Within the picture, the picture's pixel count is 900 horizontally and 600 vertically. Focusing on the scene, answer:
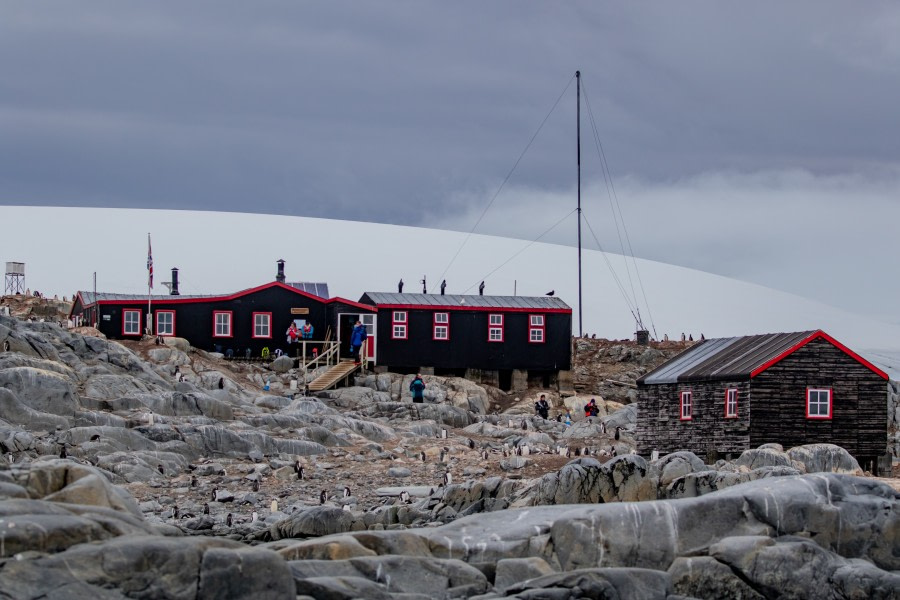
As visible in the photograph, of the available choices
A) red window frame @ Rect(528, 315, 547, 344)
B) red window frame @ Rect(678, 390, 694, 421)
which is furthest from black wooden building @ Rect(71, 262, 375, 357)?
red window frame @ Rect(678, 390, 694, 421)

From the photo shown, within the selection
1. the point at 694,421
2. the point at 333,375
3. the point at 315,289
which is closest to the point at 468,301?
the point at 315,289

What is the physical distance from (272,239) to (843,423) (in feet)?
269

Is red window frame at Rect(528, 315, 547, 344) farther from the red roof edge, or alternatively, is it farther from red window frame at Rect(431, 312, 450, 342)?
the red roof edge

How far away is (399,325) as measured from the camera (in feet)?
203

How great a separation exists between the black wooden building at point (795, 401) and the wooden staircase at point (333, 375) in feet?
57.2

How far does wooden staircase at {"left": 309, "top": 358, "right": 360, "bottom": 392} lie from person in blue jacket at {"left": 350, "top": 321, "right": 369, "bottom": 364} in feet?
2.11

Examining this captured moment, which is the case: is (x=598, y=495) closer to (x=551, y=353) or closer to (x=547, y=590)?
(x=547, y=590)

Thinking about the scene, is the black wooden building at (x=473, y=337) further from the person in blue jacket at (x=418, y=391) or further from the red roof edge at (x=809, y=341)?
the red roof edge at (x=809, y=341)

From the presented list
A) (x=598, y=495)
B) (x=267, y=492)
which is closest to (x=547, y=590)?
(x=598, y=495)

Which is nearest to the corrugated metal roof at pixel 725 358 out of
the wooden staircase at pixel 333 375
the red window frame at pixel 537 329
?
the red window frame at pixel 537 329

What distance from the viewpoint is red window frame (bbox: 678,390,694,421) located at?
146 ft

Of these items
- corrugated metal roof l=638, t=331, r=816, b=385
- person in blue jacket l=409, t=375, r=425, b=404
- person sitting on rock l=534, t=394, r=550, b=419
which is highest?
corrugated metal roof l=638, t=331, r=816, b=385

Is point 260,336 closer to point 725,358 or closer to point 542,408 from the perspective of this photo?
point 542,408

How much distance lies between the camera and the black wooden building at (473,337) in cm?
6184
